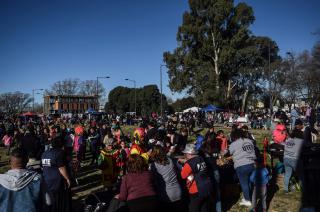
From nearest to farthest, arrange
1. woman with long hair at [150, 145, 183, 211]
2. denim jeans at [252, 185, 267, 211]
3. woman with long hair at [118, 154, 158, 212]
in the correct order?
woman with long hair at [118, 154, 158, 212], woman with long hair at [150, 145, 183, 211], denim jeans at [252, 185, 267, 211]

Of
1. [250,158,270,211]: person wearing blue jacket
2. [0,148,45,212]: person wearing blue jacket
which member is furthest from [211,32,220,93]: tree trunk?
[0,148,45,212]: person wearing blue jacket

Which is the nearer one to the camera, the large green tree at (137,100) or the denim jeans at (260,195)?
the denim jeans at (260,195)

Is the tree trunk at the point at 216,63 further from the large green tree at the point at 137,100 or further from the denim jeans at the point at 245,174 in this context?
the denim jeans at the point at 245,174

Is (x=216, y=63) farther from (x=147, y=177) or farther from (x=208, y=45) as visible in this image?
(x=147, y=177)

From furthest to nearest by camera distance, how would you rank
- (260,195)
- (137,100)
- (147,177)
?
(137,100), (260,195), (147,177)

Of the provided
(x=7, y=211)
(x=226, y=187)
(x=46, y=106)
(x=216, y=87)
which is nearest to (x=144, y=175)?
(x=7, y=211)

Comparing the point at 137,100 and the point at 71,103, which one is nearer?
the point at 137,100

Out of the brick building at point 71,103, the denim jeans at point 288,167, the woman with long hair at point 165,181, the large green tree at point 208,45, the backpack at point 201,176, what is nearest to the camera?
the backpack at point 201,176

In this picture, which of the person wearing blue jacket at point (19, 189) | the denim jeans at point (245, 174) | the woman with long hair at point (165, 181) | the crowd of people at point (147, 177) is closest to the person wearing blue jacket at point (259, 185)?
the crowd of people at point (147, 177)

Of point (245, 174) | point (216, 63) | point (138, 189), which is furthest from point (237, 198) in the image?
point (216, 63)

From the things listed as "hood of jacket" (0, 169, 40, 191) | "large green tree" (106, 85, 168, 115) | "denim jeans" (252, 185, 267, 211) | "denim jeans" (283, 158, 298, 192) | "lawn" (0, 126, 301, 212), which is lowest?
"lawn" (0, 126, 301, 212)

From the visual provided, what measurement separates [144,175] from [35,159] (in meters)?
3.64

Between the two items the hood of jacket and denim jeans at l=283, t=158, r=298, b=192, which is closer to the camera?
the hood of jacket

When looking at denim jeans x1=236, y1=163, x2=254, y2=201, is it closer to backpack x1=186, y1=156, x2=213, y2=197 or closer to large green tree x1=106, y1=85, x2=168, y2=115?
backpack x1=186, y1=156, x2=213, y2=197
